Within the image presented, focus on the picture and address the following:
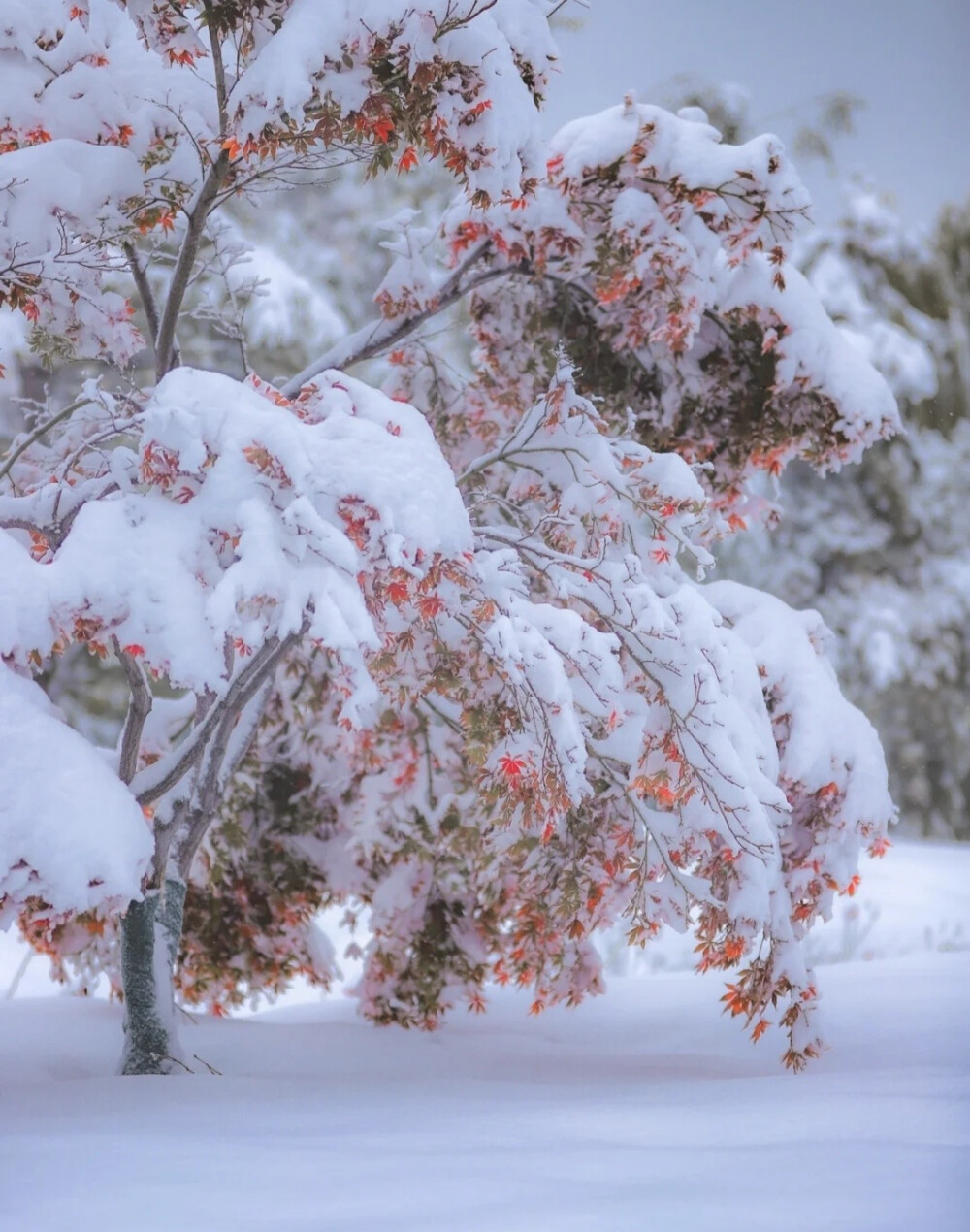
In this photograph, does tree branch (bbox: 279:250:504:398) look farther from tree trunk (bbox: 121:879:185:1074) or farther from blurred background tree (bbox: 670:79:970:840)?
blurred background tree (bbox: 670:79:970:840)

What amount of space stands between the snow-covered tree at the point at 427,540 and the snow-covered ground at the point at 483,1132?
47cm

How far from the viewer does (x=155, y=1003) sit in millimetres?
4789

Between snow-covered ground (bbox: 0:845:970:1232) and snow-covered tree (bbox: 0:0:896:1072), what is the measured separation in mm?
468

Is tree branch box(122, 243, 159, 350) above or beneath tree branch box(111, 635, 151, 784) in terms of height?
above

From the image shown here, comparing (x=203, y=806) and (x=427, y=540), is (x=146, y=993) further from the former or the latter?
(x=427, y=540)

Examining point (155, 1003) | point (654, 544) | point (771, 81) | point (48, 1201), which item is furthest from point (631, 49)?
point (48, 1201)

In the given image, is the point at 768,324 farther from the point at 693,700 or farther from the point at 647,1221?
the point at 647,1221

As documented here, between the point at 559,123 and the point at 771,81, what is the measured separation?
1.38m

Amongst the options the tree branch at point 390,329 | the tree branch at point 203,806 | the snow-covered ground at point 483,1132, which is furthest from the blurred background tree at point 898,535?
the tree branch at point 203,806

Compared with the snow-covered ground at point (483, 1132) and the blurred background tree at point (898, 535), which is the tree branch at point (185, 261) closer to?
the snow-covered ground at point (483, 1132)

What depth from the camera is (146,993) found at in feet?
15.7

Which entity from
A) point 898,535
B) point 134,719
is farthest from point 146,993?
point 898,535

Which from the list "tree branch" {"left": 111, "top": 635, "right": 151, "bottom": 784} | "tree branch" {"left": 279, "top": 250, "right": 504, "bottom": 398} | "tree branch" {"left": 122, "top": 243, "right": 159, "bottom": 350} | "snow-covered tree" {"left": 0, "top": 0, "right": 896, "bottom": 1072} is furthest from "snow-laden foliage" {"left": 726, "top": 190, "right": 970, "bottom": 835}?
"tree branch" {"left": 111, "top": 635, "right": 151, "bottom": 784}

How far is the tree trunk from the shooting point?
4.72 metres
